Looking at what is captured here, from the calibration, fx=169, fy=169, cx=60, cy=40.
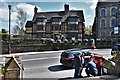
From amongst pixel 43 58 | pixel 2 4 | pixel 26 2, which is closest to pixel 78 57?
pixel 26 2

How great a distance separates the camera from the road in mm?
4480

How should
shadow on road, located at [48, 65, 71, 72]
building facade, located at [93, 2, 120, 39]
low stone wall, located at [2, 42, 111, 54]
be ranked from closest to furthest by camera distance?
shadow on road, located at [48, 65, 71, 72], low stone wall, located at [2, 42, 111, 54], building facade, located at [93, 2, 120, 39]

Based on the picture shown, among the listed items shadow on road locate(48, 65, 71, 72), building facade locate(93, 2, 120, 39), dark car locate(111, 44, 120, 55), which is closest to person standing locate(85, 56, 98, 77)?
dark car locate(111, 44, 120, 55)

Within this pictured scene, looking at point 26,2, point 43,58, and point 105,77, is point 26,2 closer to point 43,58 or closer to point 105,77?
point 105,77

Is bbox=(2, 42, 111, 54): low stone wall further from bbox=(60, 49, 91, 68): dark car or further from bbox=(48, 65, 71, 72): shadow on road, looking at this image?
bbox=(48, 65, 71, 72): shadow on road

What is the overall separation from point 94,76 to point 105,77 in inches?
10.2

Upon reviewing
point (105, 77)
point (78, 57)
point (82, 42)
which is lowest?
point (105, 77)

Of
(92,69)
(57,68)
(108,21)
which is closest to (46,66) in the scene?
(57,68)

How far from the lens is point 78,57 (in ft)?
12.9

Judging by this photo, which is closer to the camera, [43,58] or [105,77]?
[105,77]

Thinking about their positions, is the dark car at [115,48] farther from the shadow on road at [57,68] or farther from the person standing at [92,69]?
the shadow on road at [57,68]

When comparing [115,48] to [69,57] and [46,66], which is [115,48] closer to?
[69,57]

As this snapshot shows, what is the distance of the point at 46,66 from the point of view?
218 inches

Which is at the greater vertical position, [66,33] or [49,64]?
[66,33]
